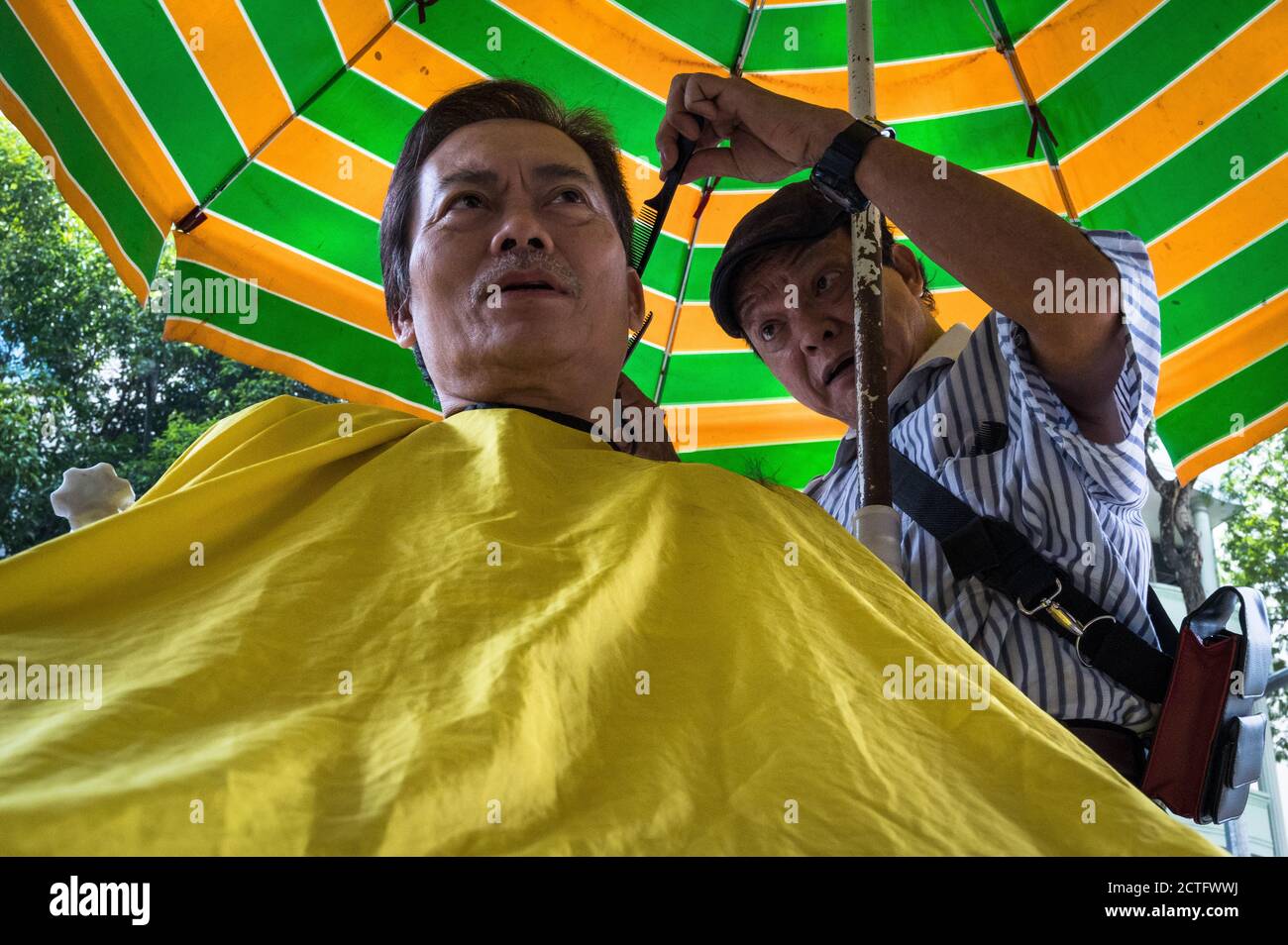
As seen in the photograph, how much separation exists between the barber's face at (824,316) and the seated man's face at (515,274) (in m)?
0.46

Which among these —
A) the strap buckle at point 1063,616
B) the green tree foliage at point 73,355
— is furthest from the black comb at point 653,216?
the green tree foliage at point 73,355

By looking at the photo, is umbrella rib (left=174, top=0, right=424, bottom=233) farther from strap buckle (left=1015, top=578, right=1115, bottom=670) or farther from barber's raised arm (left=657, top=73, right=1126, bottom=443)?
strap buckle (left=1015, top=578, right=1115, bottom=670)

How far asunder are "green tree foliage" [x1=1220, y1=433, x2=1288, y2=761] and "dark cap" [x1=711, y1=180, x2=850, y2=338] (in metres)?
9.85

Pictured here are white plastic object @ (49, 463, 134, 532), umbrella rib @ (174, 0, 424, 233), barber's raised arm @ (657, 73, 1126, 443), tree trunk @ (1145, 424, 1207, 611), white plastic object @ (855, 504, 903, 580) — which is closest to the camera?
white plastic object @ (49, 463, 134, 532)

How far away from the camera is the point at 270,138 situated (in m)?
2.56

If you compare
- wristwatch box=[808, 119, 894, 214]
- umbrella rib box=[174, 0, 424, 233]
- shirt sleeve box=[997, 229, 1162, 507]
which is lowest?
shirt sleeve box=[997, 229, 1162, 507]

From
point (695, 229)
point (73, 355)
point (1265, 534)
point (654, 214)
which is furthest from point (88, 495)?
point (73, 355)

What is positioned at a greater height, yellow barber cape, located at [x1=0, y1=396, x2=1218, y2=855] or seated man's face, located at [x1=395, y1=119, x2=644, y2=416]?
seated man's face, located at [x1=395, y1=119, x2=644, y2=416]

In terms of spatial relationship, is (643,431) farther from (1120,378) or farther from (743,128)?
(1120,378)

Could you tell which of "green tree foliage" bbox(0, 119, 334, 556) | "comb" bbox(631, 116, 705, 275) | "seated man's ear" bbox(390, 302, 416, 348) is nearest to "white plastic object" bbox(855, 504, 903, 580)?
"comb" bbox(631, 116, 705, 275)

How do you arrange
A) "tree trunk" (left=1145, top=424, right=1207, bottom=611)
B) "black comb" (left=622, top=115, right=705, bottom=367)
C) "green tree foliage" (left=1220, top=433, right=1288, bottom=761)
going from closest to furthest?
"black comb" (left=622, top=115, right=705, bottom=367), "tree trunk" (left=1145, top=424, right=1207, bottom=611), "green tree foliage" (left=1220, top=433, right=1288, bottom=761)

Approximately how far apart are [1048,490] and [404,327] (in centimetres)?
133

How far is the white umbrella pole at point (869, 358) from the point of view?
1.99 metres

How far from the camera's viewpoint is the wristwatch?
2.04 meters
